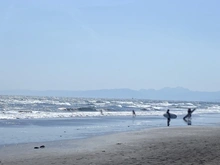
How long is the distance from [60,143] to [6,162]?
19.9 ft

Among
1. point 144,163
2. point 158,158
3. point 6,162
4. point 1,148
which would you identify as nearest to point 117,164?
point 144,163

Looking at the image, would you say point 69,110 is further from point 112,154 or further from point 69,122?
point 112,154

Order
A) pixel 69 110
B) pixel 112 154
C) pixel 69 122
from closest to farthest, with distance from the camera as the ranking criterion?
1. pixel 112 154
2. pixel 69 122
3. pixel 69 110

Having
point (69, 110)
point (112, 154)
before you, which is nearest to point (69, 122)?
point (112, 154)

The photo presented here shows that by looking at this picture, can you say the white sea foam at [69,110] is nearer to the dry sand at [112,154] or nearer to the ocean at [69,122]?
the ocean at [69,122]

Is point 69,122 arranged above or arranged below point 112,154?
below

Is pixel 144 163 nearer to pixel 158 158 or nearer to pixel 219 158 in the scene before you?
pixel 158 158

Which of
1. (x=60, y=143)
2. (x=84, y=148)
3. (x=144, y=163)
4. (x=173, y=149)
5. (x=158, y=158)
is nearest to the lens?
(x=144, y=163)

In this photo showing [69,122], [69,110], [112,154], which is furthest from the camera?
[69,110]

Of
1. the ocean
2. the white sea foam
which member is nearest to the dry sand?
the ocean

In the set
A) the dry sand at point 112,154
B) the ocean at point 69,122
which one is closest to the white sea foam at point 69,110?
the ocean at point 69,122

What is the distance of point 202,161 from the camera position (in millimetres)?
12984

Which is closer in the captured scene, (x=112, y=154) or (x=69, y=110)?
(x=112, y=154)

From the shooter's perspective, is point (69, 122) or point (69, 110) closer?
point (69, 122)
